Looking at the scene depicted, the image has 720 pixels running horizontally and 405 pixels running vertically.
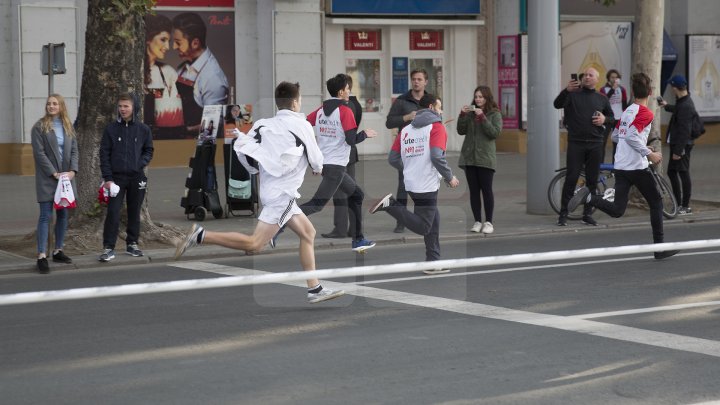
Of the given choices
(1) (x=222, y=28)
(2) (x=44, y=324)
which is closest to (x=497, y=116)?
(2) (x=44, y=324)

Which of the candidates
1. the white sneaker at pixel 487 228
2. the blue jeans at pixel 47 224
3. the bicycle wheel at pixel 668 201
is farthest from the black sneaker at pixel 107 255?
the bicycle wheel at pixel 668 201

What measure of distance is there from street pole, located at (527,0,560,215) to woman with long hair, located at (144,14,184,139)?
968 centimetres

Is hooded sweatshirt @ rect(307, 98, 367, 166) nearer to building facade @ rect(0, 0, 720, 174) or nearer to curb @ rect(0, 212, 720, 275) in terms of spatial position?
curb @ rect(0, 212, 720, 275)

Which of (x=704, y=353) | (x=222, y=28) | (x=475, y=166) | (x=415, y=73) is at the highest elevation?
(x=222, y=28)

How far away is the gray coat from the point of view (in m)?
12.1

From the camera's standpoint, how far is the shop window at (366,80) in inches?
1037

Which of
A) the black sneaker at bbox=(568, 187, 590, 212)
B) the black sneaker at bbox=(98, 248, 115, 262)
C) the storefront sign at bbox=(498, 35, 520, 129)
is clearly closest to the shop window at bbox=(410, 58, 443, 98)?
the storefront sign at bbox=(498, 35, 520, 129)

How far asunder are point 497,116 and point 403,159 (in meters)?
3.32

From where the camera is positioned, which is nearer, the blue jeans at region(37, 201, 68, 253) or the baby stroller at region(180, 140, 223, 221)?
the blue jeans at region(37, 201, 68, 253)

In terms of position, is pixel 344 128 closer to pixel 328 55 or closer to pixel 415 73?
pixel 415 73

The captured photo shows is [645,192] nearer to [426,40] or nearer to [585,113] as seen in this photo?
[585,113]

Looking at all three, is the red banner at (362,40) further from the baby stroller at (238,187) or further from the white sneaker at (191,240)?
the white sneaker at (191,240)

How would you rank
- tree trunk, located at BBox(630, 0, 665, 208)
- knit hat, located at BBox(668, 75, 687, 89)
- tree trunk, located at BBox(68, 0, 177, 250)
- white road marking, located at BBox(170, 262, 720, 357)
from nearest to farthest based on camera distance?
white road marking, located at BBox(170, 262, 720, 357)
tree trunk, located at BBox(68, 0, 177, 250)
knit hat, located at BBox(668, 75, 687, 89)
tree trunk, located at BBox(630, 0, 665, 208)

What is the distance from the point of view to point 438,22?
2648 centimetres
